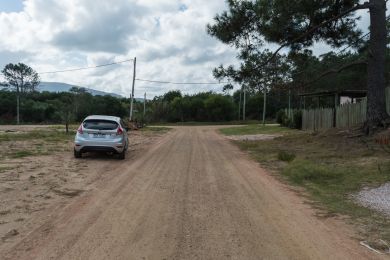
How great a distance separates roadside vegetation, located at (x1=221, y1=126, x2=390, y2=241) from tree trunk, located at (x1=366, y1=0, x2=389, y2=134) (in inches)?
41.9

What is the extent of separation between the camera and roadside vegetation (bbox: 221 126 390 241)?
8773 millimetres

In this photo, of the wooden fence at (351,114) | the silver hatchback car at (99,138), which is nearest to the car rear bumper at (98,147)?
the silver hatchback car at (99,138)

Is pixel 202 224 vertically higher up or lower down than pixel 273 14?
lower down

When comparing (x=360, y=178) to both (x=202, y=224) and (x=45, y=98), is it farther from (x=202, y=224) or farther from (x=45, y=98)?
(x=45, y=98)

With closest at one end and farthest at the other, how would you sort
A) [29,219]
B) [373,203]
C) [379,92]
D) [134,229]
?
[134,229] → [29,219] → [373,203] → [379,92]

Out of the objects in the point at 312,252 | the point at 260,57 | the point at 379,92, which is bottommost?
the point at 312,252

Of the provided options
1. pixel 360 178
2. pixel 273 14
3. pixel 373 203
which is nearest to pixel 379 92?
pixel 273 14

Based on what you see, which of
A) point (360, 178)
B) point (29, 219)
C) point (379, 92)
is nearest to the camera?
point (29, 219)

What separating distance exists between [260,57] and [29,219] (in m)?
19.0

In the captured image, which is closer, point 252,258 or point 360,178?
point 252,258

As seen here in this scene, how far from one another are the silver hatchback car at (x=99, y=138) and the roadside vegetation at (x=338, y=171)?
17.1 feet

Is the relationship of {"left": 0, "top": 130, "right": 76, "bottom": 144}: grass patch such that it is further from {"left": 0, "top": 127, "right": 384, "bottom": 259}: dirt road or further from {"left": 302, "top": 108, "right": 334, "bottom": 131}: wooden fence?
{"left": 0, "top": 127, "right": 384, "bottom": 259}: dirt road

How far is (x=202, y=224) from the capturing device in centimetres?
777

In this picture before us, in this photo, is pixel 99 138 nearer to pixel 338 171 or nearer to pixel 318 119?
pixel 338 171
